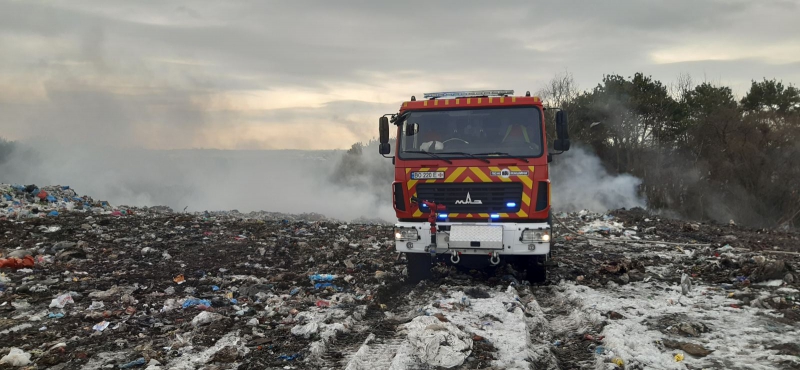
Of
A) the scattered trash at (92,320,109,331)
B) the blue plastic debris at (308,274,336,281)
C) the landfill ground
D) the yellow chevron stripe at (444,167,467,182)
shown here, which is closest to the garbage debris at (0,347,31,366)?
the landfill ground

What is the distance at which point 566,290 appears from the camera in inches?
254

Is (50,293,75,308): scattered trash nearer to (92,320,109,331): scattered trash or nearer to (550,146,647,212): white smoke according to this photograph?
(92,320,109,331): scattered trash

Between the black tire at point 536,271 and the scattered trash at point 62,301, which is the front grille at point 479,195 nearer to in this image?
the black tire at point 536,271

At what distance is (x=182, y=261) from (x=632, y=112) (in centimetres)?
2811

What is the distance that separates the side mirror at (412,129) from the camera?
6.61 m

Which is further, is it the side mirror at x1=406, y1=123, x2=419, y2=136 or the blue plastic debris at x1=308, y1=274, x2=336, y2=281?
the blue plastic debris at x1=308, y1=274, x2=336, y2=281

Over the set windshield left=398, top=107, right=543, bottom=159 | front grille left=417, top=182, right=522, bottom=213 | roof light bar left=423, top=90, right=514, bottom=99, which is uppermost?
roof light bar left=423, top=90, right=514, bottom=99

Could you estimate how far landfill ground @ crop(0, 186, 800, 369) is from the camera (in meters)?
4.11

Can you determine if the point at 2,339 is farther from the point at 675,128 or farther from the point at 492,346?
the point at 675,128

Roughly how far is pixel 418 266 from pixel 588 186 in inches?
978

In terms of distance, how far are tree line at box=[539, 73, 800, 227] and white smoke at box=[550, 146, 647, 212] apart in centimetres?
59

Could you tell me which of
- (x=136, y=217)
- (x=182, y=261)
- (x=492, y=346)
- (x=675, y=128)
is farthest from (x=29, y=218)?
(x=675, y=128)

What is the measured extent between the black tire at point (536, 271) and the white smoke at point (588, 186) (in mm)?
22233

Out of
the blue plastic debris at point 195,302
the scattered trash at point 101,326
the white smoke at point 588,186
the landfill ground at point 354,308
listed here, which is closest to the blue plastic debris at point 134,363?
the landfill ground at point 354,308
